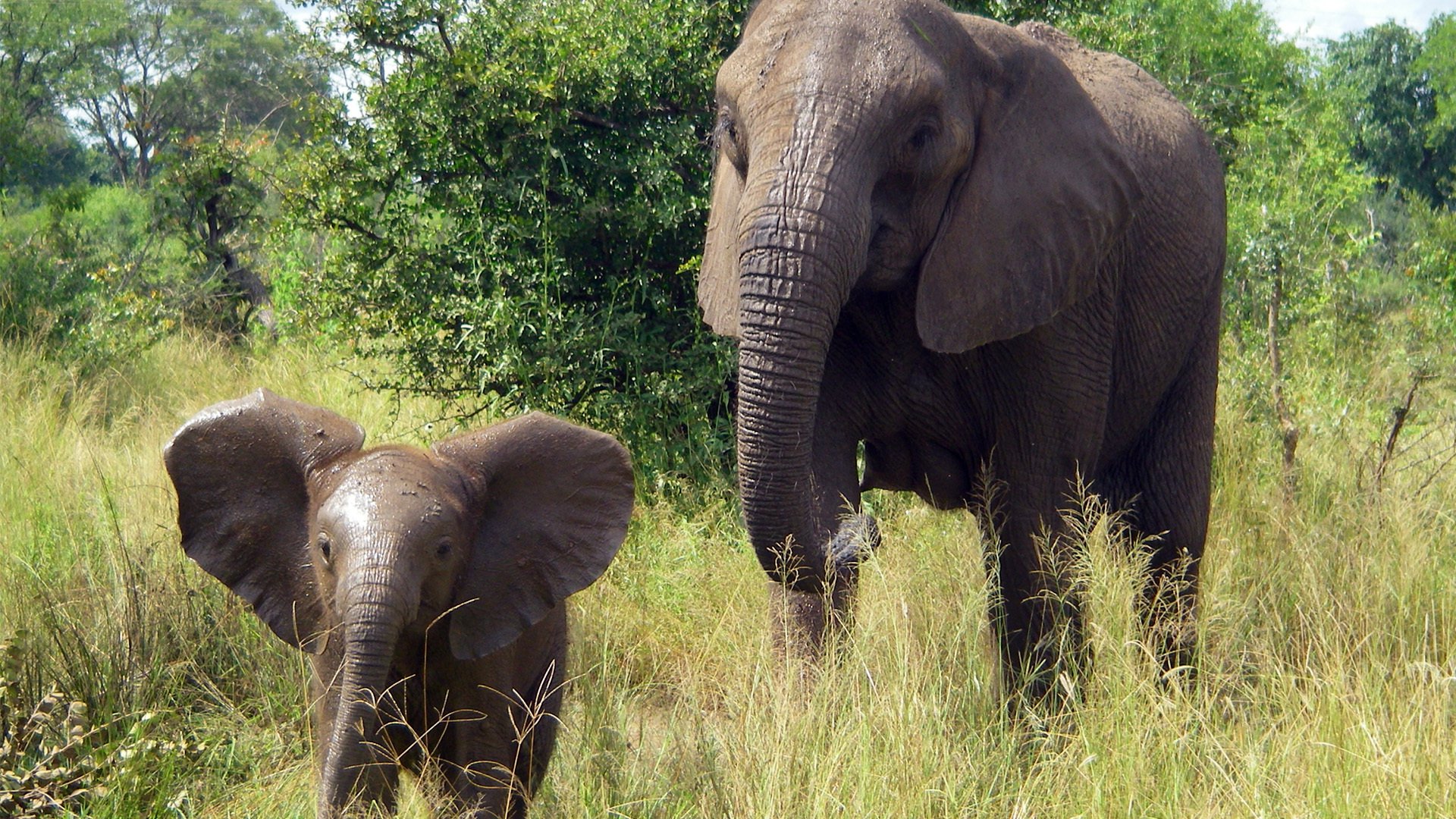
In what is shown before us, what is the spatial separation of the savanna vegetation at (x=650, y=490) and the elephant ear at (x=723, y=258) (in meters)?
0.93

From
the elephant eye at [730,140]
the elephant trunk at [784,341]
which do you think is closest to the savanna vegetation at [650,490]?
the elephant trunk at [784,341]

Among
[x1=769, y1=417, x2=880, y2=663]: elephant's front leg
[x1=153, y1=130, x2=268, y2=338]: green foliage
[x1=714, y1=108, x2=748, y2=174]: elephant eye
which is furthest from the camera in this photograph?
[x1=153, y1=130, x2=268, y2=338]: green foliage

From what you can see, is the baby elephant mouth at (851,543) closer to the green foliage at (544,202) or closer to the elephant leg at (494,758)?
the elephant leg at (494,758)

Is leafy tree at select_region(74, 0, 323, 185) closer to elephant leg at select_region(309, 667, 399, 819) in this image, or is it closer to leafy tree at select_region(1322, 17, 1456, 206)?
leafy tree at select_region(1322, 17, 1456, 206)

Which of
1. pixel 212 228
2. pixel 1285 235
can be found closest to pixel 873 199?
pixel 1285 235

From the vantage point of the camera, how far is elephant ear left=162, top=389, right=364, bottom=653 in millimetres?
3467


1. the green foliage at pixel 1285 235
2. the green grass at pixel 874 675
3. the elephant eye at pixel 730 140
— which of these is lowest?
the green grass at pixel 874 675

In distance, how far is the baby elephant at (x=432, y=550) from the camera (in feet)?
10.7

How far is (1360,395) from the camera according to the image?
7.59m

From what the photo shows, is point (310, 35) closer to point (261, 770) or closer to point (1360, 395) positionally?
point (261, 770)

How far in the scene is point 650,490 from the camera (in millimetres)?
6336

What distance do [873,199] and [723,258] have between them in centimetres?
43

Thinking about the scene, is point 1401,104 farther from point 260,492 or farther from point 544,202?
point 260,492

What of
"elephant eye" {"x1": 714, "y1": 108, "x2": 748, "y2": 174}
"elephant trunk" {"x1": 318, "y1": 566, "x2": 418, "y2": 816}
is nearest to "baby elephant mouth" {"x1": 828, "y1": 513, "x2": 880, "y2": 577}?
"elephant eye" {"x1": 714, "y1": 108, "x2": 748, "y2": 174}
